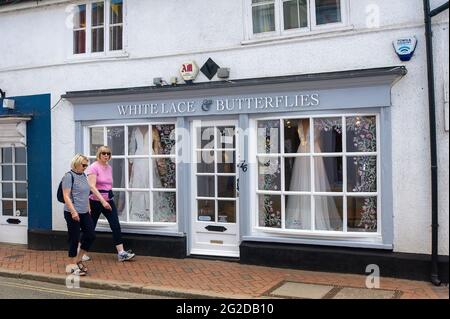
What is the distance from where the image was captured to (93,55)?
33.0ft

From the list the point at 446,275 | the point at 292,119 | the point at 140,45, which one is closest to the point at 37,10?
the point at 140,45

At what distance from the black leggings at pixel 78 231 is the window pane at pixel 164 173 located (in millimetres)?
1615

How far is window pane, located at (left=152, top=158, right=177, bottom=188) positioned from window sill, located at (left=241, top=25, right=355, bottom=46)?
7.67 ft

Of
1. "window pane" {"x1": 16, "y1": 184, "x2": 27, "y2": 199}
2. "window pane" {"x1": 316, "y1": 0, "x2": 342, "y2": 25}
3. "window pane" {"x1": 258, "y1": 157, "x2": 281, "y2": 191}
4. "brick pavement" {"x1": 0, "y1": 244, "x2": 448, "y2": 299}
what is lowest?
"brick pavement" {"x1": 0, "y1": 244, "x2": 448, "y2": 299}

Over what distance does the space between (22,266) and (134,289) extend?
2490 millimetres

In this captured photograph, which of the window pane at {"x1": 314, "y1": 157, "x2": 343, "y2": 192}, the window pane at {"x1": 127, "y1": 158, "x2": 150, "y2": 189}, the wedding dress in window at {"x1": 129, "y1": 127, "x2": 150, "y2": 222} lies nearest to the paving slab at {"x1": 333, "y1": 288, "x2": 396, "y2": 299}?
the window pane at {"x1": 314, "y1": 157, "x2": 343, "y2": 192}

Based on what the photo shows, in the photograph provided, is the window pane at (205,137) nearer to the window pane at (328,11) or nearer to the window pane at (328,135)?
the window pane at (328,135)

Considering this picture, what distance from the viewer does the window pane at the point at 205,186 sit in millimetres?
9109

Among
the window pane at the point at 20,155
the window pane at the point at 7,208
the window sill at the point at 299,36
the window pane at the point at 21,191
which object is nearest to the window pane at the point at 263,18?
the window sill at the point at 299,36

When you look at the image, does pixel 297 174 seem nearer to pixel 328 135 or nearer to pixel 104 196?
pixel 328 135

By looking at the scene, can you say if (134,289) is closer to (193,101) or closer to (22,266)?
(22,266)

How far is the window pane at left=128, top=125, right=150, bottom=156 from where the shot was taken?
9.57 metres

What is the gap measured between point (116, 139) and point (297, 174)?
3352 millimetres

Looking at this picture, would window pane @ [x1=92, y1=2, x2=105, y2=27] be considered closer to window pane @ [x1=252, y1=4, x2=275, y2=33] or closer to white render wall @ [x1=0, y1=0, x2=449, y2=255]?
white render wall @ [x1=0, y1=0, x2=449, y2=255]
